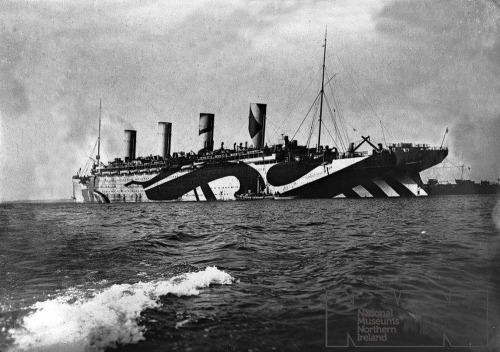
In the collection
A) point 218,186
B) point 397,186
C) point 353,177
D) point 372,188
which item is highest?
point 353,177

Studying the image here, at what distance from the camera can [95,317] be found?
187 inches

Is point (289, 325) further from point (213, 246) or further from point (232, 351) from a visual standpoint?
point (213, 246)

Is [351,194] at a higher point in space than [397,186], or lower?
lower

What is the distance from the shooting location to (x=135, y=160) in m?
66.5

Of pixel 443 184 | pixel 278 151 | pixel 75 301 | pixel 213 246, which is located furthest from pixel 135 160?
pixel 75 301

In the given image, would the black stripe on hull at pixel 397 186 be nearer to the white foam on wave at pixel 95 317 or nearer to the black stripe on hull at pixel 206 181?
the black stripe on hull at pixel 206 181

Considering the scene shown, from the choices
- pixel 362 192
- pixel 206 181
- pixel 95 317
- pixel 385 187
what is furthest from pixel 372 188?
pixel 95 317

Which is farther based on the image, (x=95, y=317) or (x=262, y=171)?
(x=262, y=171)

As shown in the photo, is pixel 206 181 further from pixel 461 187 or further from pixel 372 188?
pixel 461 187

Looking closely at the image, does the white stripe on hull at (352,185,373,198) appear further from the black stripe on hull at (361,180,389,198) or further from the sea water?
the sea water

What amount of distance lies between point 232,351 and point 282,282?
2.59m

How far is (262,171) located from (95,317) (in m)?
45.5

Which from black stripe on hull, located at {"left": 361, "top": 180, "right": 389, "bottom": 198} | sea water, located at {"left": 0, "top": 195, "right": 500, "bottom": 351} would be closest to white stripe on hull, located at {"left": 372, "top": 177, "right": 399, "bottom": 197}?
black stripe on hull, located at {"left": 361, "top": 180, "right": 389, "bottom": 198}

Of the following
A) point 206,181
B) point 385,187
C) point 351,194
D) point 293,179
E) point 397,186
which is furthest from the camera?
point 206,181
